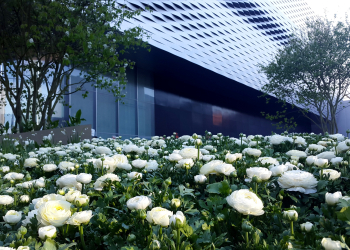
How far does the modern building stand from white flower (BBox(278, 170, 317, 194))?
1417cm

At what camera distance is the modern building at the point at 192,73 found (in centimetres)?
1686

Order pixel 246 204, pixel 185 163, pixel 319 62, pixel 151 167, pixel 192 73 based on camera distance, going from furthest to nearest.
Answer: pixel 192 73 → pixel 319 62 → pixel 151 167 → pixel 185 163 → pixel 246 204

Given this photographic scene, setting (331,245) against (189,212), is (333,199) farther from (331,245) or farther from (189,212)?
(189,212)

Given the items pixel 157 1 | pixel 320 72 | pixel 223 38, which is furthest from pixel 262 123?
pixel 157 1

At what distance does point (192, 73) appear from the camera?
800 inches

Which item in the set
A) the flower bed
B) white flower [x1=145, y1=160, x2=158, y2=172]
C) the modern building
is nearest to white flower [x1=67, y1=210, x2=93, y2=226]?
the flower bed

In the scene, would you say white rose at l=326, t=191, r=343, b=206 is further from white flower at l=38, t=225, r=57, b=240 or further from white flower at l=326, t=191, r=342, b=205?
white flower at l=38, t=225, r=57, b=240

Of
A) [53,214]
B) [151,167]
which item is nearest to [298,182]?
[151,167]

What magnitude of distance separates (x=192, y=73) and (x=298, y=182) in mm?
19213

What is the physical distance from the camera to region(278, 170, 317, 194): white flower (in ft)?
5.24

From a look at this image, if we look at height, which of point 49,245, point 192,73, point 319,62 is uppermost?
point 192,73

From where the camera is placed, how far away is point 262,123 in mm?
33875

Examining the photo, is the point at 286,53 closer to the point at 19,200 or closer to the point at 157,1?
the point at 157,1

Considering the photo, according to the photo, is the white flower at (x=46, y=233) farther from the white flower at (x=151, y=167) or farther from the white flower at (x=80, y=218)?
→ the white flower at (x=151, y=167)
